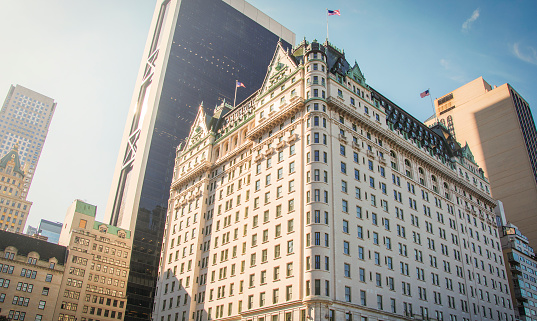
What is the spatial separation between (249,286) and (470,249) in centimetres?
5422

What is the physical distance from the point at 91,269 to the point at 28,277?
1851cm

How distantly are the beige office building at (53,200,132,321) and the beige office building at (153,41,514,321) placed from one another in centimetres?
4093

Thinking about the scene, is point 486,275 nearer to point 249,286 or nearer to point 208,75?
point 249,286

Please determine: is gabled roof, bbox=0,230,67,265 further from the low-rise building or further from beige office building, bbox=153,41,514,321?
the low-rise building

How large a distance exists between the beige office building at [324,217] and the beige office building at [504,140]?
180ft

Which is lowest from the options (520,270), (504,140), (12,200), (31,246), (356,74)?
(520,270)

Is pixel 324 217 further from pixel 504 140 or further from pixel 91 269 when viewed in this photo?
pixel 504 140

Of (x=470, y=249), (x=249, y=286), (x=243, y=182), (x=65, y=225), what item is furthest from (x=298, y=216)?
(x=65, y=225)

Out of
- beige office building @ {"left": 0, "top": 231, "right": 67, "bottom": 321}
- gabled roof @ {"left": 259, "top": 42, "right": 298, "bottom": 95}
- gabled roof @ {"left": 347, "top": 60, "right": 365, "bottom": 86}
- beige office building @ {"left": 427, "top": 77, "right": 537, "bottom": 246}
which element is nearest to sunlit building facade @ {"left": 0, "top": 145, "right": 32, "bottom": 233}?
beige office building @ {"left": 0, "top": 231, "right": 67, "bottom": 321}

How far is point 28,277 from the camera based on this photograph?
12106cm

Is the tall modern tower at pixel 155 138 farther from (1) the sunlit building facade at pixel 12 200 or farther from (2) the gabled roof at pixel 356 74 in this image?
(2) the gabled roof at pixel 356 74

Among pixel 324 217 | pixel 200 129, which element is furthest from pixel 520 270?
pixel 200 129

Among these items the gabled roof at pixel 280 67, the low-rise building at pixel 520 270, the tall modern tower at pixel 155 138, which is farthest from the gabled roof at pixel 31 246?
the low-rise building at pixel 520 270

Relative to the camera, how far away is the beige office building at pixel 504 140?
158938mm
